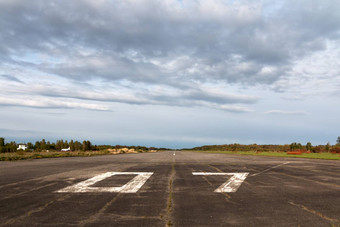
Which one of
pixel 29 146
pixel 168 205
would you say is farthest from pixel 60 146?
pixel 168 205

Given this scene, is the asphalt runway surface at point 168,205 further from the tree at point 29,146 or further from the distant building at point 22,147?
the tree at point 29,146

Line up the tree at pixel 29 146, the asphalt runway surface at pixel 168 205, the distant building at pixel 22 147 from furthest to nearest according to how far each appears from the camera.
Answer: the tree at pixel 29 146
the distant building at pixel 22 147
the asphalt runway surface at pixel 168 205

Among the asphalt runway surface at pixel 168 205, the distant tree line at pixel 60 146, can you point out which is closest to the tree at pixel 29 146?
the distant tree line at pixel 60 146

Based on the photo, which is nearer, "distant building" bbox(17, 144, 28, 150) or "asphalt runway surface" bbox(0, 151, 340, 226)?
"asphalt runway surface" bbox(0, 151, 340, 226)

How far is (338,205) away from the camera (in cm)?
743

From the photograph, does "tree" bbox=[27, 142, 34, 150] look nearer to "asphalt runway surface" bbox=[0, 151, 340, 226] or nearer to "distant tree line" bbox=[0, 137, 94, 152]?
"distant tree line" bbox=[0, 137, 94, 152]

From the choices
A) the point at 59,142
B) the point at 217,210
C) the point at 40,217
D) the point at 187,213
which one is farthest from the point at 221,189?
the point at 59,142

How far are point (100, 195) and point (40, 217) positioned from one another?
2781 millimetres

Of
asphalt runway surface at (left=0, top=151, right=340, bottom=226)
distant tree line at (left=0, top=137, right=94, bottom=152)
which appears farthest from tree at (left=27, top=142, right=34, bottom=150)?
asphalt runway surface at (left=0, top=151, right=340, bottom=226)

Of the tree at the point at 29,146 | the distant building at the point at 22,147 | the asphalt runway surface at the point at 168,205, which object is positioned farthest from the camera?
the tree at the point at 29,146

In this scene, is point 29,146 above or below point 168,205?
below

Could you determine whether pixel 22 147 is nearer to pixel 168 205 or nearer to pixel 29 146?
pixel 29 146

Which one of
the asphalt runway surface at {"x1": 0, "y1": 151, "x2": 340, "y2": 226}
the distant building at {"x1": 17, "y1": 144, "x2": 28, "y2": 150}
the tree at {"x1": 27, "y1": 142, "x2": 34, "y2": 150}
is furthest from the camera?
the tree at {"x1": 27, "y1": 142, "x2": 34, "y2": 150}

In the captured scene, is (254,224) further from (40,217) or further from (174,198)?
(40,217)
